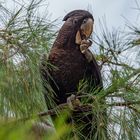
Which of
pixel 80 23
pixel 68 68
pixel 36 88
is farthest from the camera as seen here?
pixel 80 23

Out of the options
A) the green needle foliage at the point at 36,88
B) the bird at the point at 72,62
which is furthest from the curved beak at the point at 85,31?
the green needle foliage at the point at 36,88

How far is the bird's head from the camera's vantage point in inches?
67.2

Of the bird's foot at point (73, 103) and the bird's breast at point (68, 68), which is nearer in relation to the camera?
the bird's foot at point (73, 103)

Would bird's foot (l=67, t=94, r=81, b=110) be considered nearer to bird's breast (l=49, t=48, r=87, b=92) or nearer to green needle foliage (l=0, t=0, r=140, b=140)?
green needle foliage (l=0, t=0, r=140, b=140)

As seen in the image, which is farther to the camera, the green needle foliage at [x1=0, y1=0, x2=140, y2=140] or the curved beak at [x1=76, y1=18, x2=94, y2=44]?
the curved beak at [x1=76, y1=18, x2=94, y2=44]

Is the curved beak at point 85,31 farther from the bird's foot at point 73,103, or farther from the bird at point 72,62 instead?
the bird's foot at point 73,103

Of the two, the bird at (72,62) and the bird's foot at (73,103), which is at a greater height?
the bird at (72,62)

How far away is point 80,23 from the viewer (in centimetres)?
176

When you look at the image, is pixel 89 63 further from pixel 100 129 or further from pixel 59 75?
pixel 100 129

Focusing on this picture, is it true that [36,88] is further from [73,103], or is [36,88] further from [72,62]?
[72,62]

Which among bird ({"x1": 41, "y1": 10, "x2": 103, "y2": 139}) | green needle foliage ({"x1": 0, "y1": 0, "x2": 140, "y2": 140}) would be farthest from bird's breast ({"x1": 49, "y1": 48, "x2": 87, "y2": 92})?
green needle foliage ({"x1": 0, "y1": 0, "x2": 140, "y2": 140})

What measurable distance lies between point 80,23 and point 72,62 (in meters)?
0.23

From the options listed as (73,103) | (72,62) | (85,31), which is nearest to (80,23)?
(85,31)

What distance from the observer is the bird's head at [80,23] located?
1706 millimetres
